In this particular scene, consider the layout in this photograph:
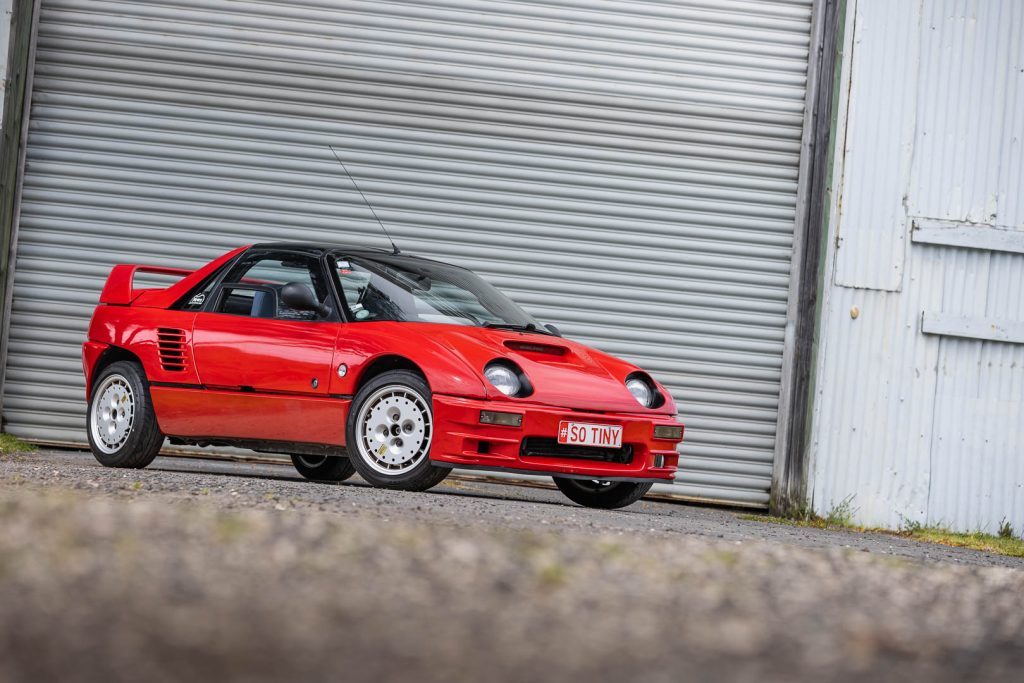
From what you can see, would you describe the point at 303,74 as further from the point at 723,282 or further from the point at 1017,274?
the point at 1017,274

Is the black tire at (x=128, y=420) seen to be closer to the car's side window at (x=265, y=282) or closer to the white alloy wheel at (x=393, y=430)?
the car's side window at (x=265, y=282)

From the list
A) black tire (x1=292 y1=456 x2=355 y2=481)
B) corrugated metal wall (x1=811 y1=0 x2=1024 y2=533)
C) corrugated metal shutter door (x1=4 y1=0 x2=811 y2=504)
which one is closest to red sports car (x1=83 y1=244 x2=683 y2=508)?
black tire (x1=292 y1=456 x2=355 y2=481)

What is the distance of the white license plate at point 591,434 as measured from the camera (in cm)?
671

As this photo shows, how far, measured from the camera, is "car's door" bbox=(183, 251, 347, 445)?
7039 millimetres

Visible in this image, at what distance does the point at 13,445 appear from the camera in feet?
33.6

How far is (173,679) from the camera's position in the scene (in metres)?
2.33

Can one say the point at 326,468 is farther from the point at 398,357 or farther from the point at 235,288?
the point at 398,357

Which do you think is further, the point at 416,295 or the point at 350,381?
the point at 416,295

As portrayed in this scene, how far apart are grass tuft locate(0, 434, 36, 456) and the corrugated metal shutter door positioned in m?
0.16

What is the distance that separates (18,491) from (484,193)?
5761 mm

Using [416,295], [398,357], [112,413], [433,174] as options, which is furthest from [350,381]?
[433,174]

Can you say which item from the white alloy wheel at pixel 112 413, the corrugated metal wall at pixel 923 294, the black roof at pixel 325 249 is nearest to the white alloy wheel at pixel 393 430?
the black roof at pixel 325 249

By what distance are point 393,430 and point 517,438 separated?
0.64m

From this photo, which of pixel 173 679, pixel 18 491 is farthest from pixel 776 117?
pixel 173 679
